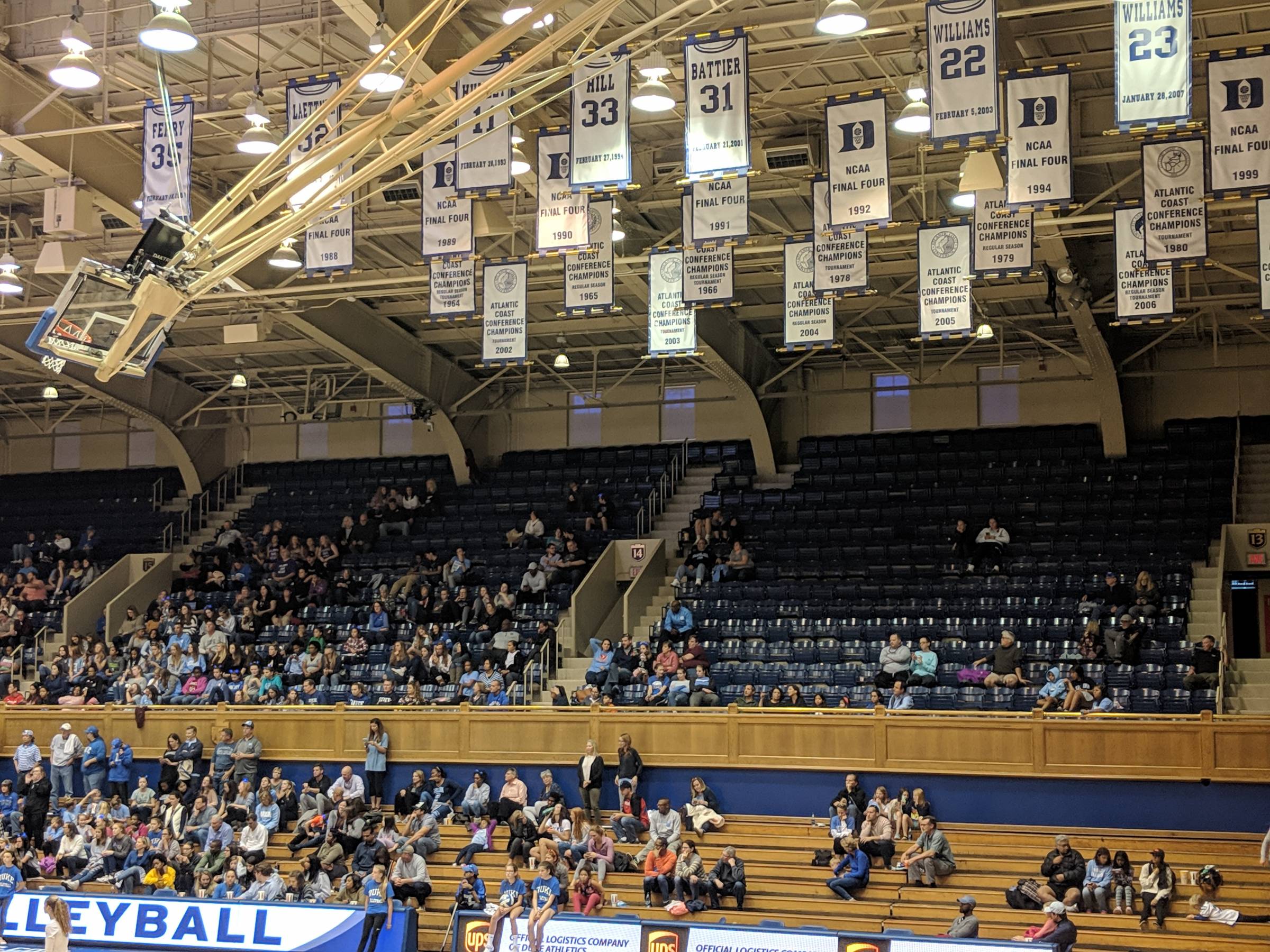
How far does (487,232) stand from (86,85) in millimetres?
7471

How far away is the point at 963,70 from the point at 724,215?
3.93 meters

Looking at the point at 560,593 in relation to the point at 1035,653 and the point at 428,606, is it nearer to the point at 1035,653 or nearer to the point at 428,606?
the point at 428,606

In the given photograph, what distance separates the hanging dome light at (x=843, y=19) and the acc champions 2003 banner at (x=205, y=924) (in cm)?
1176

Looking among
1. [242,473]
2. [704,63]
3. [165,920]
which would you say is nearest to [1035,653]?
[704,63]

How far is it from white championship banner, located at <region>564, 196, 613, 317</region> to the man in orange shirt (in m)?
7.45

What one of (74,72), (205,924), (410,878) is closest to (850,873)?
(410,878)

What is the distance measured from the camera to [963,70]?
51.0 ft

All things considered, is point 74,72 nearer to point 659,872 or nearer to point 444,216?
point 444,216

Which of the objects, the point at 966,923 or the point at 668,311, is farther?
the point at 668,311

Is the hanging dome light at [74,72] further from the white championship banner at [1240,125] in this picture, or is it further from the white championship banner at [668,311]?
the white championship banner at [1240,125]

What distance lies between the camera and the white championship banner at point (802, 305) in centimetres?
2172

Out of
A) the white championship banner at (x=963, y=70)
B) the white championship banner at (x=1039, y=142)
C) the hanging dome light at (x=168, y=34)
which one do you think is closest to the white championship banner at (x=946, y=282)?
the white championship banner at (x=1039, y=142)

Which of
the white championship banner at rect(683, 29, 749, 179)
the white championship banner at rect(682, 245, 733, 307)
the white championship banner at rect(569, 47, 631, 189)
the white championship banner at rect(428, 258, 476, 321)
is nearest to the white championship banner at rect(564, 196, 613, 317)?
the white championship banner at rect(682, 245, 733, 307)

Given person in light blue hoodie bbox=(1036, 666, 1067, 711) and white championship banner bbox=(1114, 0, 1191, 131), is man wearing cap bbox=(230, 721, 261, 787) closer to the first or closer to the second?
person in light blue hoodie bbox=(1036, 666, 1067, 711)
